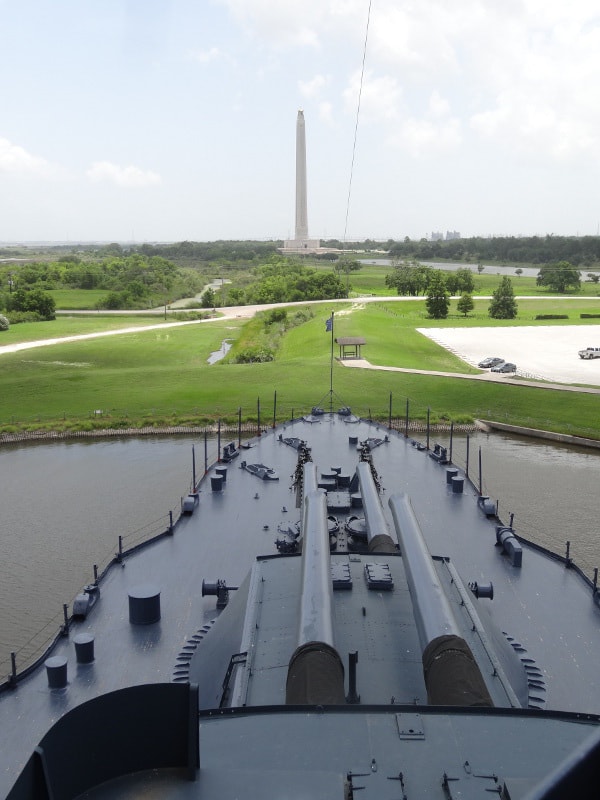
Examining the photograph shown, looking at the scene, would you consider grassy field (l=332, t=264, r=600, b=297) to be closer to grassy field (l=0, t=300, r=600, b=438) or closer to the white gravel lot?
the white gravel lot

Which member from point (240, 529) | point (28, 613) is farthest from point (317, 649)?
point (28, 613)

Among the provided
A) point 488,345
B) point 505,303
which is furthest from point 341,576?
point 505,303

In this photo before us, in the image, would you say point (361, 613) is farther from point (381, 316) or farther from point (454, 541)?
point (381, 316)

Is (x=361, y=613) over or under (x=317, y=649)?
under

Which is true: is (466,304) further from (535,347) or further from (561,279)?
(561,279)

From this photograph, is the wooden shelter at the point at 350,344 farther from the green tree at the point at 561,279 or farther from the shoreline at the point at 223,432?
the green tree at the point at 561,279

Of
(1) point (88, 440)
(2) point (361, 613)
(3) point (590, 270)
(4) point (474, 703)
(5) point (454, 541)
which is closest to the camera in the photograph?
(4) point (474, 703)
